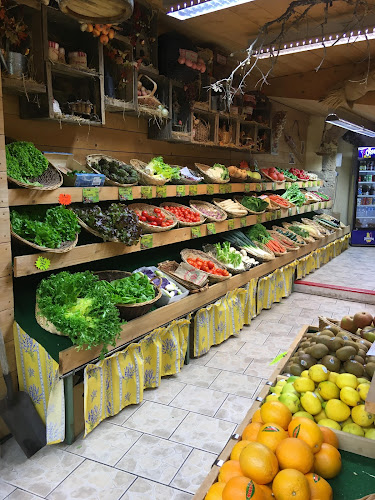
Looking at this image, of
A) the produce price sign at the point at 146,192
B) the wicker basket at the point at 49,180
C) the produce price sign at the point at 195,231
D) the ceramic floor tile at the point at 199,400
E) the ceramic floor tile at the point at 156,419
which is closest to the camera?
the wicker basket at the point at 49,180

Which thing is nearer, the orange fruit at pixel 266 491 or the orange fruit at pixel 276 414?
the orange fruit at pixel 266 491

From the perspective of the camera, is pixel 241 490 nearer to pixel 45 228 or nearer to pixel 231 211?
pixel 45 228

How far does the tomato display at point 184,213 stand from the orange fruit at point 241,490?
3481 millimetres

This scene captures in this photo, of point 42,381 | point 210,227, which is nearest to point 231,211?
point 210,227

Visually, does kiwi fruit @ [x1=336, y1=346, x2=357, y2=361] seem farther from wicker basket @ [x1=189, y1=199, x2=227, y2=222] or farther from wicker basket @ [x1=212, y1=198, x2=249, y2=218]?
wicker basket @ [x1=212, y1=198, x2=249, y2=218]

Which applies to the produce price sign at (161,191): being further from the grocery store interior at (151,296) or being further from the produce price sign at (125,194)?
the produce price sign at (125,194)

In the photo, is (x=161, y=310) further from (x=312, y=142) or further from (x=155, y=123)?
(x=312, y=142)

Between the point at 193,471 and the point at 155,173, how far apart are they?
3.09 meters

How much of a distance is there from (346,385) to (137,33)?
3.91m

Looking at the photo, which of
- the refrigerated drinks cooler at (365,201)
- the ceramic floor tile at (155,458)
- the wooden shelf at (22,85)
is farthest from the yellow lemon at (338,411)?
the refrigerated drinks cooler at (365,201)

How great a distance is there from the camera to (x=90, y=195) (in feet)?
11.6

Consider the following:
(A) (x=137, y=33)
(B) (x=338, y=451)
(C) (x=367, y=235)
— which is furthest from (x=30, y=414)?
(C) (x=367, y=235)

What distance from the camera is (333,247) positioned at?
377 inches

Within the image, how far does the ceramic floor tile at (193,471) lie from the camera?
2641 millimetres
